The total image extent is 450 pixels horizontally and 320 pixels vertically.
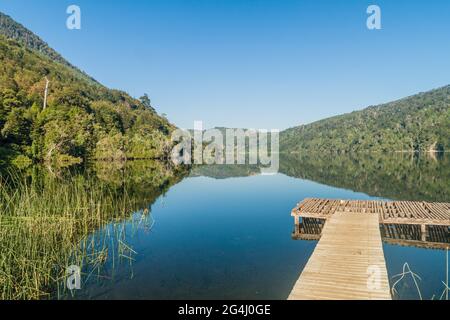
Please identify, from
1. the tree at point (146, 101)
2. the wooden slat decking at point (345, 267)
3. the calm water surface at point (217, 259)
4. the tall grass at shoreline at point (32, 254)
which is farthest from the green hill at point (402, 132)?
the tall grass at shoreline at point (32, 254)

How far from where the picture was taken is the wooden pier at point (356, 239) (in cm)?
676

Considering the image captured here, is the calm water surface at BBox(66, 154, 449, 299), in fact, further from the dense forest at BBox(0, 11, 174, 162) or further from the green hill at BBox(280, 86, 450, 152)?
the green hill at BBox(280, 86, 450, 152)

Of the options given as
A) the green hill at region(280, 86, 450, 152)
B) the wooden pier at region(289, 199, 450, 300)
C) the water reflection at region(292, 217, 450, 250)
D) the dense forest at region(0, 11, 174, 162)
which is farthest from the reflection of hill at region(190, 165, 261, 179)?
the green hill at region(280, 86, 450, 152)

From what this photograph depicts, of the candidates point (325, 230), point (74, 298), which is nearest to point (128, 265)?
point (74, 298)

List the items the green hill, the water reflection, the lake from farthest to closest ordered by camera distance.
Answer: the green hill → the water reflection → the lake

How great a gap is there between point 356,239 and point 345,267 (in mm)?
2747

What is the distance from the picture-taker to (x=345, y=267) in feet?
26.0

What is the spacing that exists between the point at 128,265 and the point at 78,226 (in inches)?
155

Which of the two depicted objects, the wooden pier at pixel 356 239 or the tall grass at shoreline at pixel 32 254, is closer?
the wooden pier at pixel 356 239

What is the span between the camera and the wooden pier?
6.76 metres

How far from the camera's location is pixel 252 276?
31.4 ft

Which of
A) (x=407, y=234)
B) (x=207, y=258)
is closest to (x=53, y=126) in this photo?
(x=207, y=258)

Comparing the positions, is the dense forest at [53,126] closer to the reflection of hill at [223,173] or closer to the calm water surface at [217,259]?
the reflection of hill at [223,173]

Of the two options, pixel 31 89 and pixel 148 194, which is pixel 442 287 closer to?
pixel 148 194
